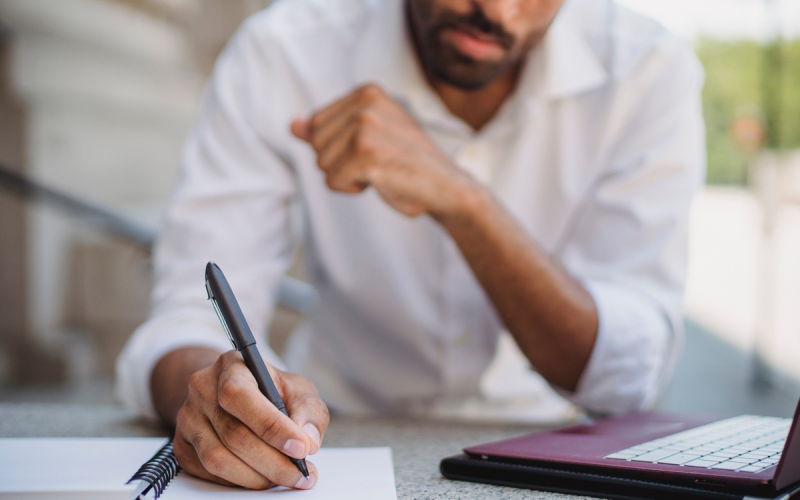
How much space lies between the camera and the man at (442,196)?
0.88 m

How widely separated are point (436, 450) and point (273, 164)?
2.00ft

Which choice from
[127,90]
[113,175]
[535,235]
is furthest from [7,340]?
[535,235]

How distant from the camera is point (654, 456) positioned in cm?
51

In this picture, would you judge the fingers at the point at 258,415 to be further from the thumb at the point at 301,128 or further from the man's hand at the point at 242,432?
the thumb at the point at 301,128

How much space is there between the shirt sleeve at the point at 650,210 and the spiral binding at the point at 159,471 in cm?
58

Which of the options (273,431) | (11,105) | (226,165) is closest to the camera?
(273,431)

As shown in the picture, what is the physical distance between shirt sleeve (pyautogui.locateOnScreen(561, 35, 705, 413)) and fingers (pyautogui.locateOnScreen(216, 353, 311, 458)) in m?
0.56

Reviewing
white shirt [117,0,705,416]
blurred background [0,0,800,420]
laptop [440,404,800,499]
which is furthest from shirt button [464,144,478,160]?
blurred background [0,0,800,420]

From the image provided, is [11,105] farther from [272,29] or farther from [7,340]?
[272,29]

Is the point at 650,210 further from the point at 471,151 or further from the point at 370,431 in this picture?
the point at 370,431

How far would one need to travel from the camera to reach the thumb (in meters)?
0.85

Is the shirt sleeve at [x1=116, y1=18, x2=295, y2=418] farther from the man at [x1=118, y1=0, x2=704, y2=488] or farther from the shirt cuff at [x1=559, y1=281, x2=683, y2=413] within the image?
the shirt cuff at [x1=559, y1=281, x2=683, y2=413]

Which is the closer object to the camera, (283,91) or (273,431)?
(273,431)

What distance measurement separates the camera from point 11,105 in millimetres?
3455
